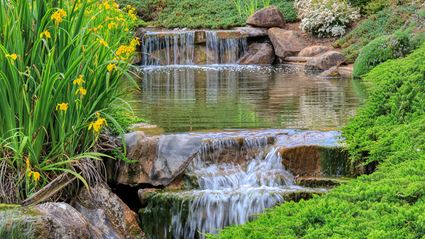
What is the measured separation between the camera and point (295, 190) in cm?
653

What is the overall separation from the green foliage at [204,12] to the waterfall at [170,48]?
1.92 m

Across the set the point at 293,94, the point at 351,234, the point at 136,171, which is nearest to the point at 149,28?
the point at 293,94

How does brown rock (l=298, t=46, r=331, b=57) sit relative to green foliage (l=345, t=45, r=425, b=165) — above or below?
below

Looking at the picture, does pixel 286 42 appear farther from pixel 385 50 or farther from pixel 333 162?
pixel 333 162

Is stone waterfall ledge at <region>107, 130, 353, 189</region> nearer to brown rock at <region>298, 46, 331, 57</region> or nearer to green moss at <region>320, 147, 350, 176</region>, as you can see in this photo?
green moss at <region>320, 147, 350, 176</region>

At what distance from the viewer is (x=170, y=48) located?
71.6ft

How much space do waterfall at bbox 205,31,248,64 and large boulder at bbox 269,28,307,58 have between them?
100cm

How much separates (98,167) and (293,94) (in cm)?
638

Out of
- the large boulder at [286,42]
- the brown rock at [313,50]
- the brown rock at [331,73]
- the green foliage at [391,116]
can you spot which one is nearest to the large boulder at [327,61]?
→ the brown rock at [331,73]

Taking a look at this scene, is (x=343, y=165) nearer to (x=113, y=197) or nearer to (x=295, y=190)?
(x=295, y=190)

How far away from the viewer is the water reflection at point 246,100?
8953 mm

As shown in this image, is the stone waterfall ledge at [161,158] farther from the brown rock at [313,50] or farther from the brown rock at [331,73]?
the brown rock at [313,50]

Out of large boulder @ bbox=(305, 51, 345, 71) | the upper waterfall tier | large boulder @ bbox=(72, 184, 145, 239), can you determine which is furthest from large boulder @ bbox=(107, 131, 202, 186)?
the upper waterfall tier

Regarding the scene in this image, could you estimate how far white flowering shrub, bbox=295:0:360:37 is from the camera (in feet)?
69.1
